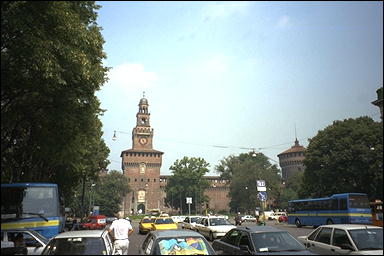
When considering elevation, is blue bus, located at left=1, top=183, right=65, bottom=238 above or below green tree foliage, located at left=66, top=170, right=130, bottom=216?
above

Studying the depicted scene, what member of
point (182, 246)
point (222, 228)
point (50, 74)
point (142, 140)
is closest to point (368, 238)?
point (182, 246)

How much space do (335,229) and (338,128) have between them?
41658mm

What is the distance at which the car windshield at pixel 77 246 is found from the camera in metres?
7.43

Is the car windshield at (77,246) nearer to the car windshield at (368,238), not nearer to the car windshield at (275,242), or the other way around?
the car windshield at (275,242)

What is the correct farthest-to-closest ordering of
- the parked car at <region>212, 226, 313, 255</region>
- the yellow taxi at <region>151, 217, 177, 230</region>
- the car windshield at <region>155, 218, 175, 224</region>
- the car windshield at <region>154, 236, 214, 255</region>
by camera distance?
1. the car windshield at <region>155, 218, 175, 224</region>
2. the yellow taxi at <region>151, 217, 177, 230</region>
3. the parked car at <region>212, 226, 313, 255</region>
4. the car windshield at <region>154, 236, 214, 255</region>

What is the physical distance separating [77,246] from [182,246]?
2.29 m

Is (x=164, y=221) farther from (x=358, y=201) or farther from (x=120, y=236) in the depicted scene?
(x=358, y=201)

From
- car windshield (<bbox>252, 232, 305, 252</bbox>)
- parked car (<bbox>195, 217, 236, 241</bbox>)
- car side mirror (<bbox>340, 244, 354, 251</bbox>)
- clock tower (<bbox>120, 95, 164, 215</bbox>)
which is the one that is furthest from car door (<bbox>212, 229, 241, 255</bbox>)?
clock tower (<bbox>120, 95, 164, 215</bbox>)

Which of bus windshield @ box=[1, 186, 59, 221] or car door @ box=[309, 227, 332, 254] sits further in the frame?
bus windshield @ box=[1, 186, 59, 221]

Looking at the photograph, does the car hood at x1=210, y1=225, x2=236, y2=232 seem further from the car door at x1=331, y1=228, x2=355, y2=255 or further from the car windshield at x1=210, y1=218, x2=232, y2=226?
the car door at x1=331, y1=228, x2=355, y2=255

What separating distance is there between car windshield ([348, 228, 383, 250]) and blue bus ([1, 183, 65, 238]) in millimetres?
10776

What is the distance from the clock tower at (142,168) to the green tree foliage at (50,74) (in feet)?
254


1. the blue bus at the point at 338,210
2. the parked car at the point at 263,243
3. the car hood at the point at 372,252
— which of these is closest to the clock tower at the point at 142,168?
the blue bus at the point at 338,210

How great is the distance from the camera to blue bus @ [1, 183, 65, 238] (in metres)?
12.8
